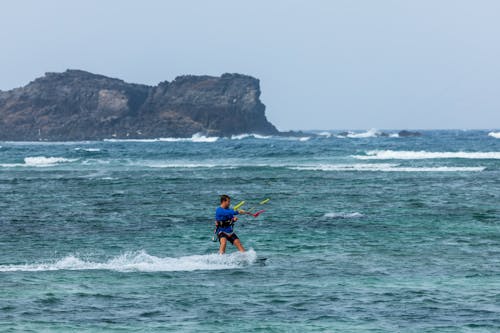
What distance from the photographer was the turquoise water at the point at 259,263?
1338 centimetres

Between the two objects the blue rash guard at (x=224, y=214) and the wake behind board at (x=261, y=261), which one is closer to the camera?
the wake behind board at (x=261, y=261)

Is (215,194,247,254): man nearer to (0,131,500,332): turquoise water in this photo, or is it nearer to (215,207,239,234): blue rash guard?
(215,207,239,234): blue rash guard

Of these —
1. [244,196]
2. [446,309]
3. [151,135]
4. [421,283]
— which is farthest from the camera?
[151,135]

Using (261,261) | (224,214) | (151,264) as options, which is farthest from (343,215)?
(151,264)

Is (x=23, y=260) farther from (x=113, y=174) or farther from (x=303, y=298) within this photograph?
(x=113, y=174)

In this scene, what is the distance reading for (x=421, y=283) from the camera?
52.2 feet

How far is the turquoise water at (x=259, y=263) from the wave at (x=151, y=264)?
0.09ft

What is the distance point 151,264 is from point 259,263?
7.79 ft

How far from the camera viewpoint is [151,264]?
705 inches

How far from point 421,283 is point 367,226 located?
29.8ft

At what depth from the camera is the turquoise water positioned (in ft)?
43.9

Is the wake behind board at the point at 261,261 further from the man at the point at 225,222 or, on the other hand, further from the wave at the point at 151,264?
the man at the point at 225,222

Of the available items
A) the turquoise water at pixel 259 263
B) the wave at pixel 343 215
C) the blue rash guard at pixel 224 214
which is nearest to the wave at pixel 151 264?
the turquoise water at pixel 259 263

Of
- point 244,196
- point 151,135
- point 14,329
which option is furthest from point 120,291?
point 151,135
